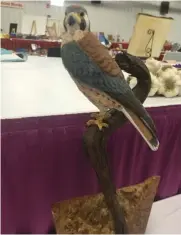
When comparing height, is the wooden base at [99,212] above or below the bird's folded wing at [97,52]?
below

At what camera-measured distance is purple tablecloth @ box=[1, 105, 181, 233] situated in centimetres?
63

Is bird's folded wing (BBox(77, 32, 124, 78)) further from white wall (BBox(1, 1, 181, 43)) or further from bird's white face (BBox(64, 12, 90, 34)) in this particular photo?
white wall (BBox(1, 1, 181, 43))

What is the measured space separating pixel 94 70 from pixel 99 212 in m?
Answer: 0.30

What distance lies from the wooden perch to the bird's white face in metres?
0.08

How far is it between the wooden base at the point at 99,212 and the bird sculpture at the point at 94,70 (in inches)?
6.5

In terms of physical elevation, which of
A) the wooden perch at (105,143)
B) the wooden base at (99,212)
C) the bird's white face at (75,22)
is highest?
the bird's white face at (75,22)

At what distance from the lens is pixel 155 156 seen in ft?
2.87

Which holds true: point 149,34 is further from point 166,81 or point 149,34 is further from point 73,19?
point 73,19

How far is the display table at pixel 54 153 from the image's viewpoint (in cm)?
64

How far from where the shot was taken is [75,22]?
505 millimetres

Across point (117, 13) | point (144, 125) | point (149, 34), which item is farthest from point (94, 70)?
point (117, 13)

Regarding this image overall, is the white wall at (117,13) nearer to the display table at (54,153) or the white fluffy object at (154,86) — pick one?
the white fluffy object at (154,86)

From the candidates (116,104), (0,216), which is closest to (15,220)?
(0,216)

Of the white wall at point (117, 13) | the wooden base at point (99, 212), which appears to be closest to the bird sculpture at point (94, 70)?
the wooden base at point (99, 212)
